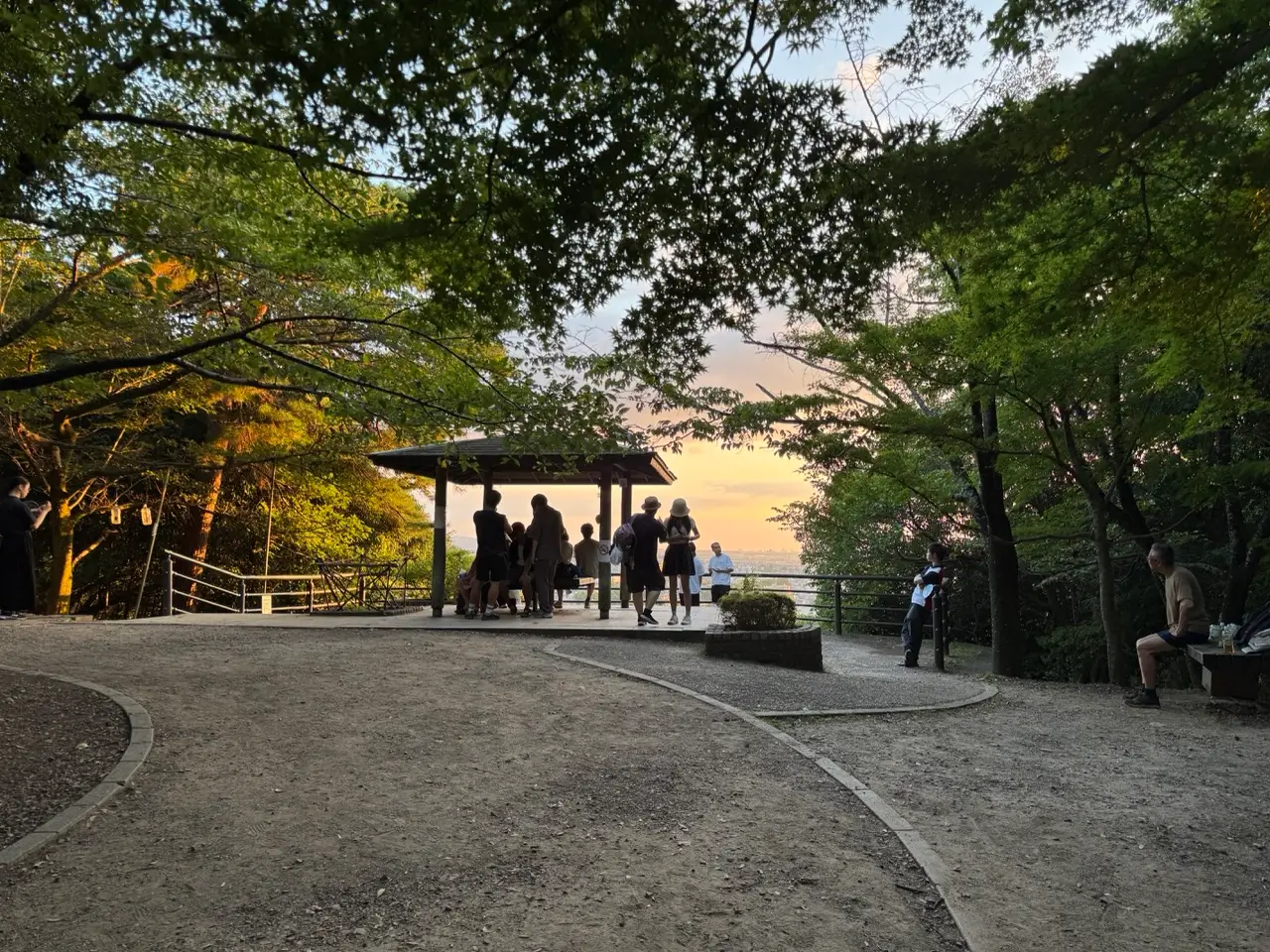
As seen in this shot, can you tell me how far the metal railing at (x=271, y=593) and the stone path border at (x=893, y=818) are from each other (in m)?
9.35

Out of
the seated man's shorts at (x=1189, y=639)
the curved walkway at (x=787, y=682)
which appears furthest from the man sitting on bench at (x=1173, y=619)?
the curved walkway at (x=787, y=682)

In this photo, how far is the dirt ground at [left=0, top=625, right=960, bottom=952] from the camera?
9.66ft

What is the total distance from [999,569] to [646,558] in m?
5.37

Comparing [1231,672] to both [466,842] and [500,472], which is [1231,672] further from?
[500,472]

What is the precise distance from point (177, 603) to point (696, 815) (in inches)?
831

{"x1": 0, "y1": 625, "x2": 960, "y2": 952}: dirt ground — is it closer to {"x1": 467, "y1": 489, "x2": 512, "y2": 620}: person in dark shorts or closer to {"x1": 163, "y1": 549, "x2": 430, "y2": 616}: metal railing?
{"x1": 467, "y1": 489, "x2": 512, "y2": 620}: person in dark shorts

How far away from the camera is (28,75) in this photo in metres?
5.56

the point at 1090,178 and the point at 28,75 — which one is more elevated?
the point at 28,75

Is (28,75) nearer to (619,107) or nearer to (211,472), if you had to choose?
(619,107)

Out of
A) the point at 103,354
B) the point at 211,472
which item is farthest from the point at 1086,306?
the point at 211,472

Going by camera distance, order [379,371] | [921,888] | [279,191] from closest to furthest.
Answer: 1. [921,888]
2. [279,191]
3. [379,371]


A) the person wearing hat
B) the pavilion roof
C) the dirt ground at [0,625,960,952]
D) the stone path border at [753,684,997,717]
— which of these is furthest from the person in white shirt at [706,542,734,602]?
the dirt ground at [0,625,960,952]

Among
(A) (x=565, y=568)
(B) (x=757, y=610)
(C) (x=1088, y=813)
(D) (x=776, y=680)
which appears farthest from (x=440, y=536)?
(C) (x=1088, y=813)

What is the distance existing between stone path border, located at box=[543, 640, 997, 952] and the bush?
2.62m
